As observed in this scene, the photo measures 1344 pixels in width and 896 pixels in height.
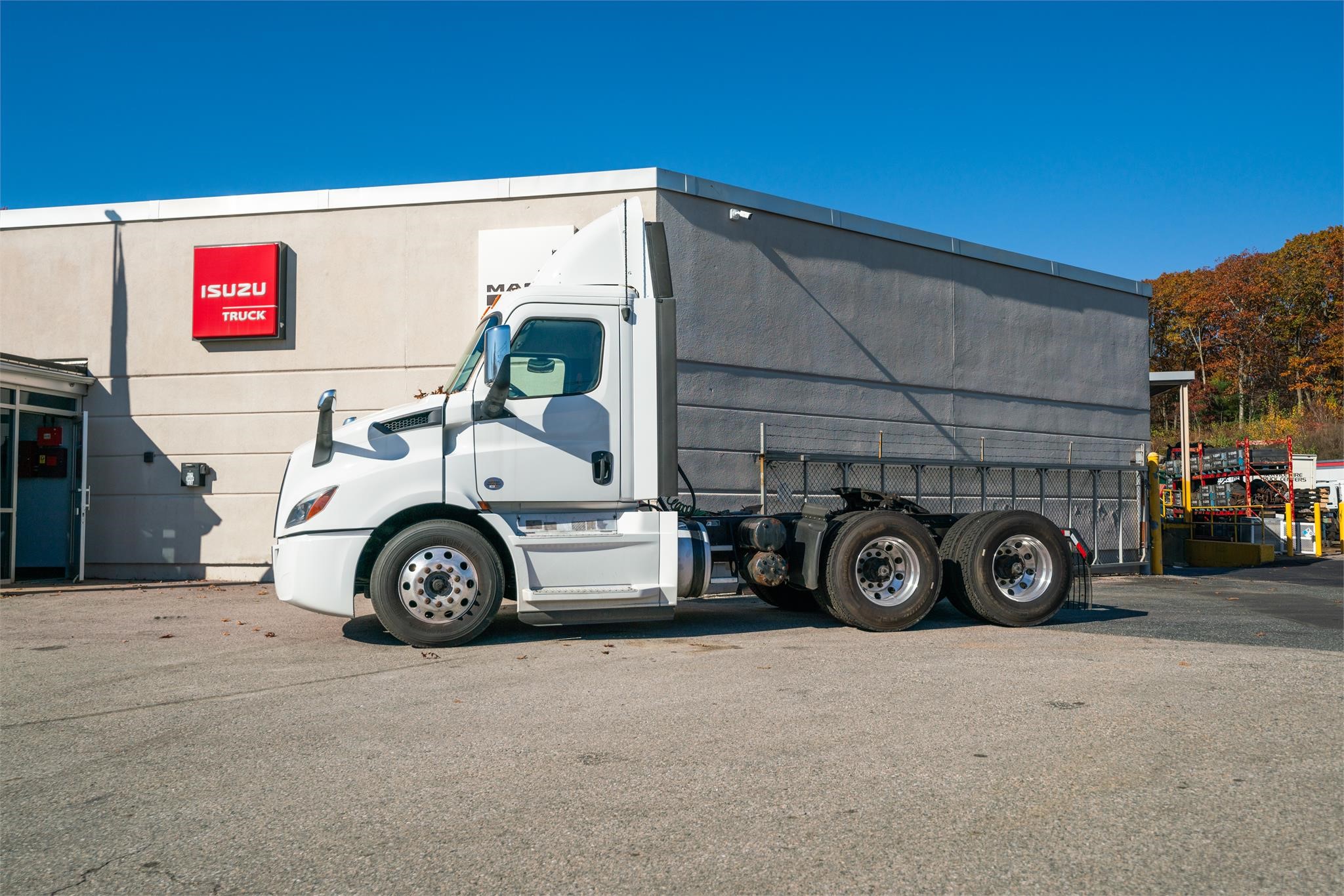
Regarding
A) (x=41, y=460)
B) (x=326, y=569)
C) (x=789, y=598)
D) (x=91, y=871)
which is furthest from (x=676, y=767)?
(x=41, y=460)

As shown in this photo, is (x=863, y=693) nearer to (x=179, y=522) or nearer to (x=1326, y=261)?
(x=179, y=522)

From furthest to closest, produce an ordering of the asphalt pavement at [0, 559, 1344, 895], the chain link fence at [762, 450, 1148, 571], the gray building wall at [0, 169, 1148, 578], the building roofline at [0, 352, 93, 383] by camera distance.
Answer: the chain link fence at [762, 450, 1148, 571]
the gray building wall at [0, 169, 1148, 578]
the building roofline at [0, 352, 93, 383]
the asphalt pavement at [0, 559, 1344, 895]

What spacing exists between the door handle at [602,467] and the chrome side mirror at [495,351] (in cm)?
99

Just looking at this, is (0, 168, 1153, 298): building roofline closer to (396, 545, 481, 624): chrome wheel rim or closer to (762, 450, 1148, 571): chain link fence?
(762, 450, 1148, 571): chain link fence

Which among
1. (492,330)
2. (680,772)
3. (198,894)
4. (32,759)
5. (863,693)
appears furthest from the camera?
(492,330)

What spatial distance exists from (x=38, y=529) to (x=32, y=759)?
11.6m

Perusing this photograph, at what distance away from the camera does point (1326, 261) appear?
50.8 m

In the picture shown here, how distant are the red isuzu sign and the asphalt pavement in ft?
23.2

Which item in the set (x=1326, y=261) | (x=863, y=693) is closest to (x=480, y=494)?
(x=863, y=693)

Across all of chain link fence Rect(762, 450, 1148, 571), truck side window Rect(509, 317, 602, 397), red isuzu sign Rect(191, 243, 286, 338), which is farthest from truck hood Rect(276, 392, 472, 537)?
red isuzu sign Rect(191, 243, 286, 338)

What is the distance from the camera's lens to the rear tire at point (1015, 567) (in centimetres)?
873

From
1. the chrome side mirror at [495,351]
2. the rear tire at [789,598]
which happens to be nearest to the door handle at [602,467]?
the chrome side mirror at [495,351]

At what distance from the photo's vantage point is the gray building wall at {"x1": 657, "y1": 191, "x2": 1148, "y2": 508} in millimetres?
13852

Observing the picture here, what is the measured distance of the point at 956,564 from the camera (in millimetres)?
8875
